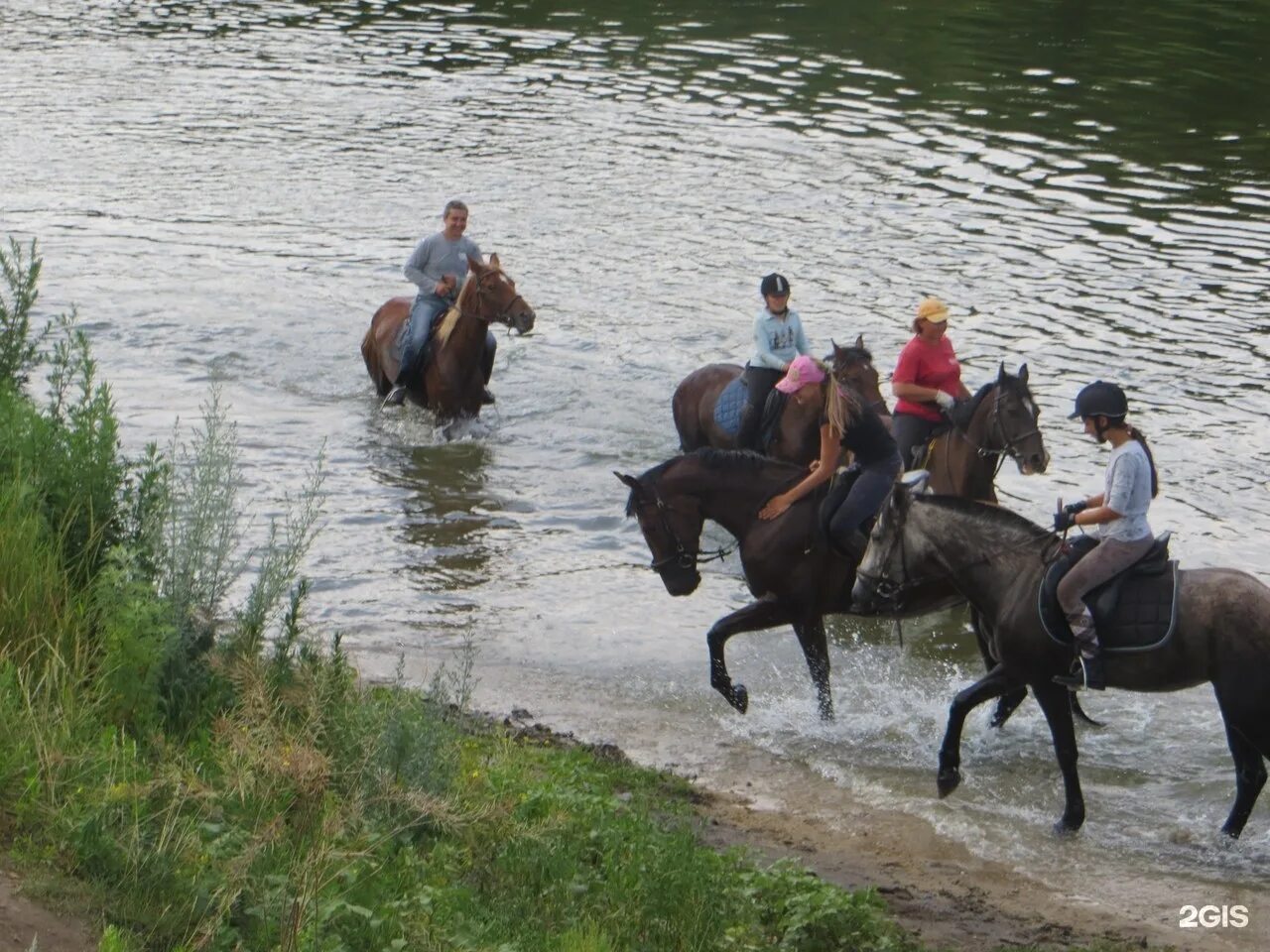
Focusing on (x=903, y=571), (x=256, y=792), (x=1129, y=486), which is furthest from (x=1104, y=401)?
(x=256, y=792)

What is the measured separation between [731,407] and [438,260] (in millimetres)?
4580

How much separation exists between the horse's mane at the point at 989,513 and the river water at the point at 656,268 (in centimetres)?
189

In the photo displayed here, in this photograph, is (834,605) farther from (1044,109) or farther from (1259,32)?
(1259,32)

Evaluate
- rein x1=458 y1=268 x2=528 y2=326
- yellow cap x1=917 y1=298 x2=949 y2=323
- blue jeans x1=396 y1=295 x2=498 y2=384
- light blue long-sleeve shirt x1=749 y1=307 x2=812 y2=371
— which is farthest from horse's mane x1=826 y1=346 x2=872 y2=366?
blue jeans x1=396 y1=295 x2=498 y2=384

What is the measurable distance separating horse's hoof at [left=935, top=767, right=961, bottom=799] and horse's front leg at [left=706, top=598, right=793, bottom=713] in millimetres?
1870

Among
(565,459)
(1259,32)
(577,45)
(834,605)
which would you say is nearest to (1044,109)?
(1259,32)

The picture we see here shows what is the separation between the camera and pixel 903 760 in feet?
40.9

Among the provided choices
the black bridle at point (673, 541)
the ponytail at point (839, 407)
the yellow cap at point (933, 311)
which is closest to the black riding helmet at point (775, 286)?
the yellow cap at point (933, 311)

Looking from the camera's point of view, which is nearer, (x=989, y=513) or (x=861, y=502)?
(x=989, y=513)

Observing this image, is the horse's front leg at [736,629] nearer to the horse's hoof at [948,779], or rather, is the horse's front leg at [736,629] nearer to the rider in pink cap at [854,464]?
the rider in pink cap at [854,464]

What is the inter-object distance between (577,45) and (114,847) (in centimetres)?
3748

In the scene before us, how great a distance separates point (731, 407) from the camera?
16.8 meters

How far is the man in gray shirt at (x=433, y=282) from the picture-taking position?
19453 mm

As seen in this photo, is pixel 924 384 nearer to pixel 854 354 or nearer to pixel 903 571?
pixel 854 354
